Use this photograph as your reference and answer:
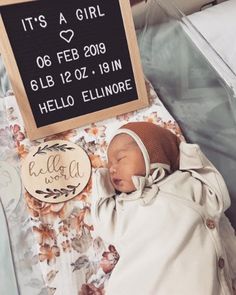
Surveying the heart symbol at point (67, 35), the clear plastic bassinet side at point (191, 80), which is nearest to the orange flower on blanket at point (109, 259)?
the clear plastic bassinet side at point (191, 80)

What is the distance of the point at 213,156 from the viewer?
915 mm

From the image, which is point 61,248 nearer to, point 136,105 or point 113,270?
point 113,270

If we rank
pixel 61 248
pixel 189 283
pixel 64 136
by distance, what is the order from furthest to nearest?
pixel 64 136 → pixel 61 248 → pixel 189 283

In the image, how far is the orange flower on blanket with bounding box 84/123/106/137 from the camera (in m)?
0.92

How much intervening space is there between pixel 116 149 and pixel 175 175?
0.10 metres

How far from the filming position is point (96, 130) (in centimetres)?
93

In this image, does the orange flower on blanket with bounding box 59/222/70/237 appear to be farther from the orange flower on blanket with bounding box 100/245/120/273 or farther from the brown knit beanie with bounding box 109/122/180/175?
the brown knit beanie with bounding box 109/122/180/175

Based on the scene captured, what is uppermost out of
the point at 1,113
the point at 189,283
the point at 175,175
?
A: the point at 1,113

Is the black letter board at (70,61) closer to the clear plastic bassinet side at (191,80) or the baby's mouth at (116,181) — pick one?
the clear plastic bassinet side at (191,80)

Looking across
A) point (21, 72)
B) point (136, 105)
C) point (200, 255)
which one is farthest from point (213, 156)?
point (21, 72)

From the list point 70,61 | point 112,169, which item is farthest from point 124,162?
point 70,61

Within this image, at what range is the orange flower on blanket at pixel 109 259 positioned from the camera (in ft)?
2.55

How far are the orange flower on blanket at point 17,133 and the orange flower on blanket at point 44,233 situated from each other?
18 centimetres

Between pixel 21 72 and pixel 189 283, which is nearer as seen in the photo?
pixel 189 283
